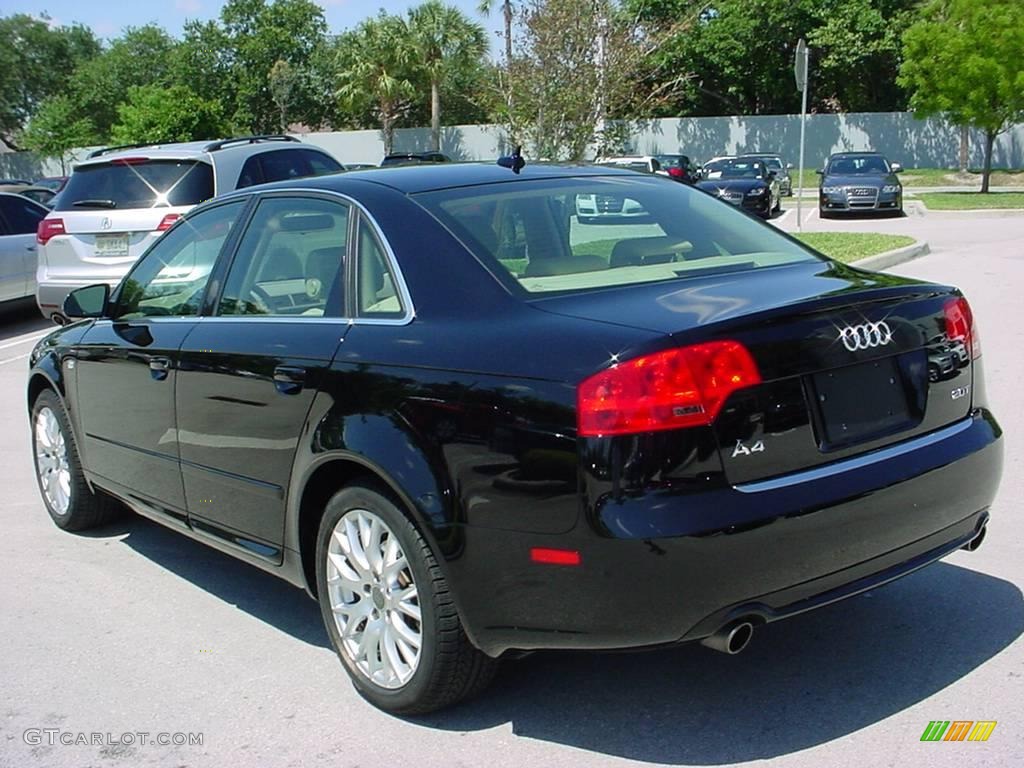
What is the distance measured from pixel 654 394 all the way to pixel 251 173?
29.9ft

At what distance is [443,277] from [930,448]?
5.36 ft

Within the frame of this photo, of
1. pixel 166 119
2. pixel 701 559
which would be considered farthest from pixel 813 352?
pixel 166 119

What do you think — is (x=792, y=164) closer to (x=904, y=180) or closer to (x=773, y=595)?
(x=904, y=180)

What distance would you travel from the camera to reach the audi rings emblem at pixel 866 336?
3463 mm

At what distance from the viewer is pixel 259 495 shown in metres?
4.29

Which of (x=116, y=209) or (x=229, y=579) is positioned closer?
(x=229, y=579)

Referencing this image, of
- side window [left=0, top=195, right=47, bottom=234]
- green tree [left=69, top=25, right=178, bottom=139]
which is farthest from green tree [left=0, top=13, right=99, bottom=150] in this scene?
side window [left=0, top=195, right=47, bottom=234]

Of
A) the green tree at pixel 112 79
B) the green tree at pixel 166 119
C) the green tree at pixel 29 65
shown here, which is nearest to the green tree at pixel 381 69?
the green tree at pixel 166 119

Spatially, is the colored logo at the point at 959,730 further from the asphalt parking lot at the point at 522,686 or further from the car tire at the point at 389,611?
the car tire at the point at 389,611

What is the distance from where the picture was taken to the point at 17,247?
14602 millimetres

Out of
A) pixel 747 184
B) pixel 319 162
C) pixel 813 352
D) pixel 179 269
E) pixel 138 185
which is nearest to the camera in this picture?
pixel 813 352

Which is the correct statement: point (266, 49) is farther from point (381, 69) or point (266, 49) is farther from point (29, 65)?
point (29, 65)

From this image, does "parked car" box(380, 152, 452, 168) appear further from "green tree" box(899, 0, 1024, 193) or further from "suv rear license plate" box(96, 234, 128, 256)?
"green tree" box(899, 0, 1024, 193)

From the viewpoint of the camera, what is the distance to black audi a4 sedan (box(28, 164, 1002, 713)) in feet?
10.4
